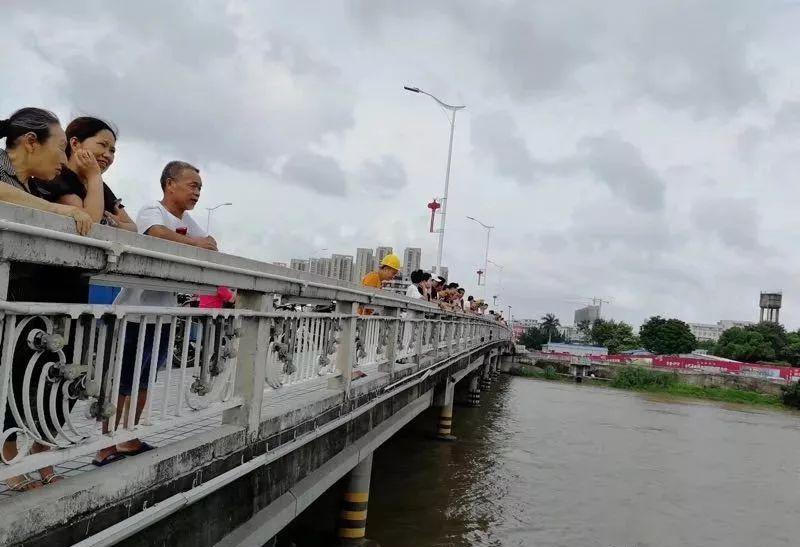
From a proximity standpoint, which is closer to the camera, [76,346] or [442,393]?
[76,346]

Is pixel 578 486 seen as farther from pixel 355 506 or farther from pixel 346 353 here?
pixel 346 353

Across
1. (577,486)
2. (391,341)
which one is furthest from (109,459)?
(577,486)

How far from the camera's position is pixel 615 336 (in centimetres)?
10781

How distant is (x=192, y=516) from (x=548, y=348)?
72.5 metres

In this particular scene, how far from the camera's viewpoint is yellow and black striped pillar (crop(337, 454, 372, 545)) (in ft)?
23.0

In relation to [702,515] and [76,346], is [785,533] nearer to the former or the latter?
[702,515]

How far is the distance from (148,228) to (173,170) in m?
0.56

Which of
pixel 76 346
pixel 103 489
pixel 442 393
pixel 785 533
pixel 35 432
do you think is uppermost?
pixel 76 346

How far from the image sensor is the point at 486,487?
40.0 feet

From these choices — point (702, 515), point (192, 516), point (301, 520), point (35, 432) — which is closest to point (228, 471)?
point (192, 516)

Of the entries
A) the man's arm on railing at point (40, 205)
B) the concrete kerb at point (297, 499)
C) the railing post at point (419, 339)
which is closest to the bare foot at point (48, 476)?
the man's arm on railing at point (40, 205)

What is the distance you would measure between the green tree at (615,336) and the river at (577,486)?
272 ft

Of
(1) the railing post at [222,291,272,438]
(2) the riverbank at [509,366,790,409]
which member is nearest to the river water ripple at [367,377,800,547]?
(1) the railing post at [222,291,272,438]

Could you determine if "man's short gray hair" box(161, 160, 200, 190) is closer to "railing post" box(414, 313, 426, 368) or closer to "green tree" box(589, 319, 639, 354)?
"railing post" box(414, 313, 426, 368)
